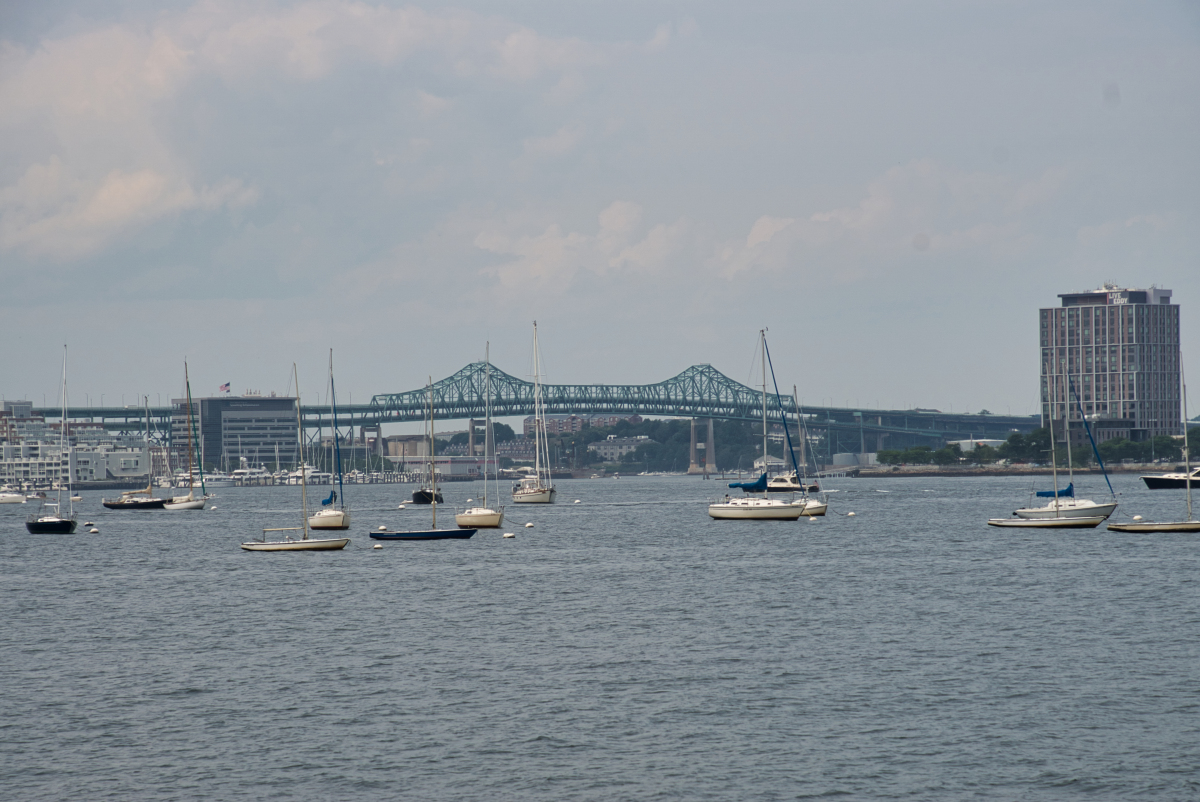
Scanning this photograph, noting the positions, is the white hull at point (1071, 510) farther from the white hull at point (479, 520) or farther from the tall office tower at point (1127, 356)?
the tall office tower at point (1127, 356)

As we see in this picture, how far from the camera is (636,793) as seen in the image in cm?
1557

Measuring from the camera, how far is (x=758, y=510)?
2331 inches

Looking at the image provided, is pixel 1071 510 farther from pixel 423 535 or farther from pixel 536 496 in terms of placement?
pixel 536 496

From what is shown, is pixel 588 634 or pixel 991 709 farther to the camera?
pixel 588 634

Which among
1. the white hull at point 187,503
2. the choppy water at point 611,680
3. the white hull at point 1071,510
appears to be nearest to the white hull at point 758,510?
the white hull at point 1071,510

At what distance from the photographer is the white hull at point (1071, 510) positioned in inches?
2048

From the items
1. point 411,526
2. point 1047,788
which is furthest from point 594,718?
point 411,526

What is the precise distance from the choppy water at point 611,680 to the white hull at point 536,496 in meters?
43.6

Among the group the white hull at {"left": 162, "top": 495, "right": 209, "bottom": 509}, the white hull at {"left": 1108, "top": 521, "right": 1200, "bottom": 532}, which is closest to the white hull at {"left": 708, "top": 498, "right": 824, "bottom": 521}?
the white hull at {"left": 1108, "top": 521, "right": 1200, "bottom": 532}

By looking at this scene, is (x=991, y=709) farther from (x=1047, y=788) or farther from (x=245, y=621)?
(x=245, y=621)

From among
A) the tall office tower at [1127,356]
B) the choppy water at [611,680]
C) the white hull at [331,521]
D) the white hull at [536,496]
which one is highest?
the tall office tower at [1127,356]

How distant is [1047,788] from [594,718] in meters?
6.29

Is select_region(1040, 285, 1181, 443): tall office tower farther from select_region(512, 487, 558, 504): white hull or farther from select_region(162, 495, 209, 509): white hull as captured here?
select_region(162, 495, 209, 509): white hull

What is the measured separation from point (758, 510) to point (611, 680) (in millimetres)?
38034
